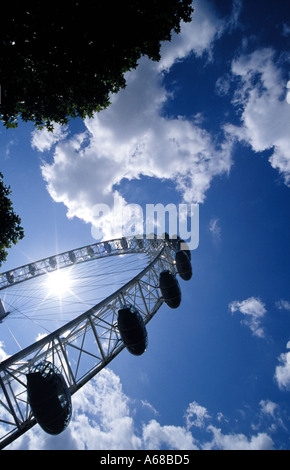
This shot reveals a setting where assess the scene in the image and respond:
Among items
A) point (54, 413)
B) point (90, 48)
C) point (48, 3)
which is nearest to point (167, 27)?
point (90, 48)

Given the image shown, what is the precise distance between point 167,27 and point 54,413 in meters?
12.6

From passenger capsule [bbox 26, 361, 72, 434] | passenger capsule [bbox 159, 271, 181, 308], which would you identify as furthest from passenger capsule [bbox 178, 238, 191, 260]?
passenger capsule [bbox 26, 361, 72, 434]

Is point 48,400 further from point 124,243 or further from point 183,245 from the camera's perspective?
point 124,243

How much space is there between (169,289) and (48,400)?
5.54m

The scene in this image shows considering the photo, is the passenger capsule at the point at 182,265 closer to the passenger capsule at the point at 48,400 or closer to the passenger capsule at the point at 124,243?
the passenger capsule at the point at 48,400

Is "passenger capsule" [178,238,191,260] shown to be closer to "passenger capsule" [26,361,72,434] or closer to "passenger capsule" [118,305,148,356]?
"passenger capsule" [118,305,148,356]

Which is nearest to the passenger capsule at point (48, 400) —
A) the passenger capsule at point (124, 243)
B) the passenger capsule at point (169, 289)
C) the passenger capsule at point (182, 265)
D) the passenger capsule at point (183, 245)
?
the passenger capsule at point (169, 289)

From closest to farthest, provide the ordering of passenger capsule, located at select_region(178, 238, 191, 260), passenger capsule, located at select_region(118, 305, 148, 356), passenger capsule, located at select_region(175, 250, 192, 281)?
passenger capsule, located at select_region(118, 305, 148, 356) → passenger capsule, located at select_region(175, 250, 192, 281) → passenger capsule, located at select_region(178, 238, 191, 260)

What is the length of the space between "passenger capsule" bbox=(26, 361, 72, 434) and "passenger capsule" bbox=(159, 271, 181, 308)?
4999 millimetres

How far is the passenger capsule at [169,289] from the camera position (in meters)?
8.62

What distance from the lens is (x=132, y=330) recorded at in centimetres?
638

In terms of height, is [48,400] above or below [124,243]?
below

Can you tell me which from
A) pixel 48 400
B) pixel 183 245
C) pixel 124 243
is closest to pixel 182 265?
pixel 183 245

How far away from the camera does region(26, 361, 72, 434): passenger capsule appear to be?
14.9 ft
